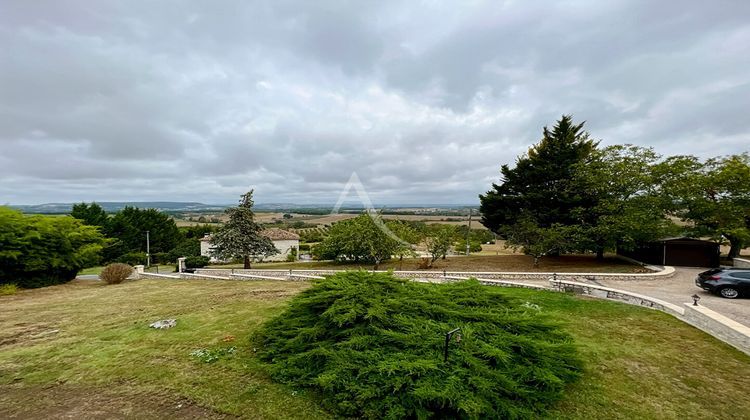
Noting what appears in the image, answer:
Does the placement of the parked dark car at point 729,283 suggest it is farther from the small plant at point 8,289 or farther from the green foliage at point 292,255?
the green foliage at point 292,255

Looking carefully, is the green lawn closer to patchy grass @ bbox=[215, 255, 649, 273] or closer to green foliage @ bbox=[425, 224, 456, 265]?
patchy grass @ bbox=[215, 255, 649, 273]

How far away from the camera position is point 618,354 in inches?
252

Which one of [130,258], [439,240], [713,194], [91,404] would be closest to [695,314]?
[439,240]

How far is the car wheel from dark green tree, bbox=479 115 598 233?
8698 millimetres

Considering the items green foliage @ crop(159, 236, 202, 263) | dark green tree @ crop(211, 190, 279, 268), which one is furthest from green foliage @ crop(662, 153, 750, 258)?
green foliage @ crop(159, 236, 202, 263)

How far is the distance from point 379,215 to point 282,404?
16.4 metres

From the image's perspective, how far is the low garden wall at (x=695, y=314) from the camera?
666 centimetres

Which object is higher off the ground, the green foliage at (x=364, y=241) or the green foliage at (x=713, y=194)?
the green foliage at (x=713, y=194)

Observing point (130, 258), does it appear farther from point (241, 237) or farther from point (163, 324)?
point (163, 324)

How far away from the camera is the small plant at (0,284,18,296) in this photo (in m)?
13.5

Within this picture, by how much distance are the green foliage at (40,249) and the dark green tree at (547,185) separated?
77.2ft

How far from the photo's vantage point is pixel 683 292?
11.6m

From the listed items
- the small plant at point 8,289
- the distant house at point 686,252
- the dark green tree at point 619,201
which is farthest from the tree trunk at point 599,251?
Result: the small plant at point 8,289

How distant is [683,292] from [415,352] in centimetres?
1224
